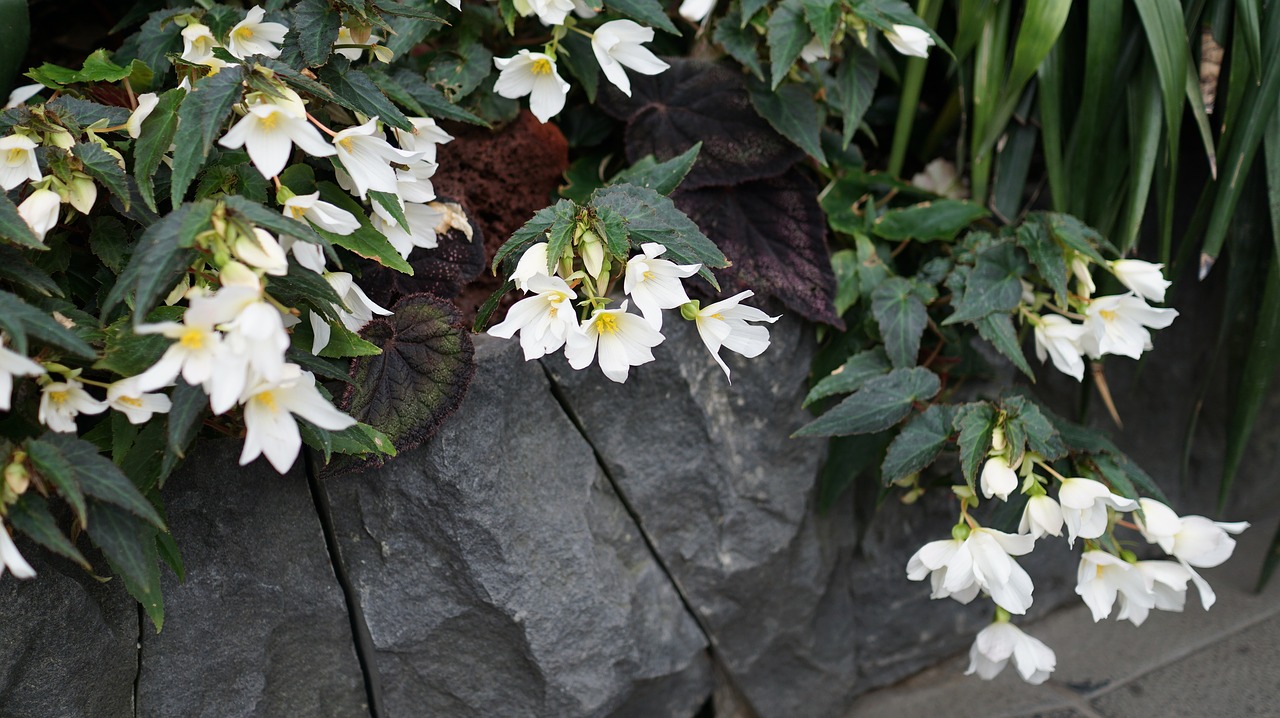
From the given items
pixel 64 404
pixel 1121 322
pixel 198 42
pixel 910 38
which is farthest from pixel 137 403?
pixel 1121 322

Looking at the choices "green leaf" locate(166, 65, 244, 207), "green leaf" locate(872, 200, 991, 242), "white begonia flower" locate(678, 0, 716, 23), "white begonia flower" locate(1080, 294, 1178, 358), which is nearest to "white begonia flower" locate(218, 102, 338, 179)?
"green leaf" locate(166, 65, 244, 207)

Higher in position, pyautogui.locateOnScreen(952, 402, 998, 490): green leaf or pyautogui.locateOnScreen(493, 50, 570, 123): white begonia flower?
pyautogui.locateOnScreen(493, 50, 570, 123): white begonia flower

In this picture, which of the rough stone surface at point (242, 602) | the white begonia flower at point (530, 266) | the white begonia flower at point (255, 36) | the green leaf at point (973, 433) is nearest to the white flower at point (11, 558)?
the rough stone surface at point (242, 602)

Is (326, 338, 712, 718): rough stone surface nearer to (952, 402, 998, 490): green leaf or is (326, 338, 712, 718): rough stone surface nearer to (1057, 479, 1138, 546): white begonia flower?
(952, 402, 998, 490): green leaf

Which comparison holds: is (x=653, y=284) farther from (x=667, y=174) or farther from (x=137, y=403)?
(x=137, y=403)

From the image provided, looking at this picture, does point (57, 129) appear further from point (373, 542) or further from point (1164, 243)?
point (1164, 243)
